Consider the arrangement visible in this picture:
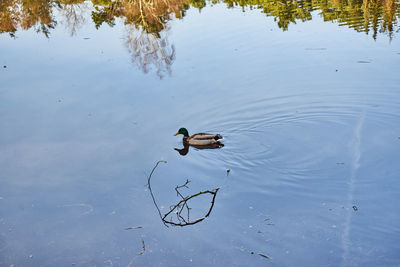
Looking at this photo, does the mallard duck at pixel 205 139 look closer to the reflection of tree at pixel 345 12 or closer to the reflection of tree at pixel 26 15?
the reflection of tree at pixel 345 12

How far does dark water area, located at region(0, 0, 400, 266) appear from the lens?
7.57 metres

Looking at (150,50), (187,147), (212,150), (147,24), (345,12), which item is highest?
(147,24)

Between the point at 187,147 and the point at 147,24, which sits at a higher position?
the point at 147,24

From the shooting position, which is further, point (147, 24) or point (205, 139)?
A: point (147, 24)

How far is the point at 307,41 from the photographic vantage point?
17219 mm

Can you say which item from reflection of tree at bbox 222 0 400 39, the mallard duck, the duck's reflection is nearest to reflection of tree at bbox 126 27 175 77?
reflection of tree at bbox 222 0 400 39

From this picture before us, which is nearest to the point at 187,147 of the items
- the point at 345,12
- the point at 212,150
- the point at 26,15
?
the point at 212,150

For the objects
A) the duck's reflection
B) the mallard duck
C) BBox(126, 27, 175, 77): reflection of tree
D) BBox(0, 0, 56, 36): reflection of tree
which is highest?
BBox(0, 0, 56, 36): reflection of tree

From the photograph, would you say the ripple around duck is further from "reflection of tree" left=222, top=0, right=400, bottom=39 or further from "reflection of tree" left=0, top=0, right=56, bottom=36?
"reflection of tree" left=0, top=0, right=56, bottom=36

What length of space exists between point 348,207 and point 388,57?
811cm

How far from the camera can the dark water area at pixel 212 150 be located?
24.8 feet

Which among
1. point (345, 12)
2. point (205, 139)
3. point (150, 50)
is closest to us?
point (205, 139)

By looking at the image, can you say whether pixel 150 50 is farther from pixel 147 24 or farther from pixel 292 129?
pixel 292 129

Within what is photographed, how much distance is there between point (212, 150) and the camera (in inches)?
428
